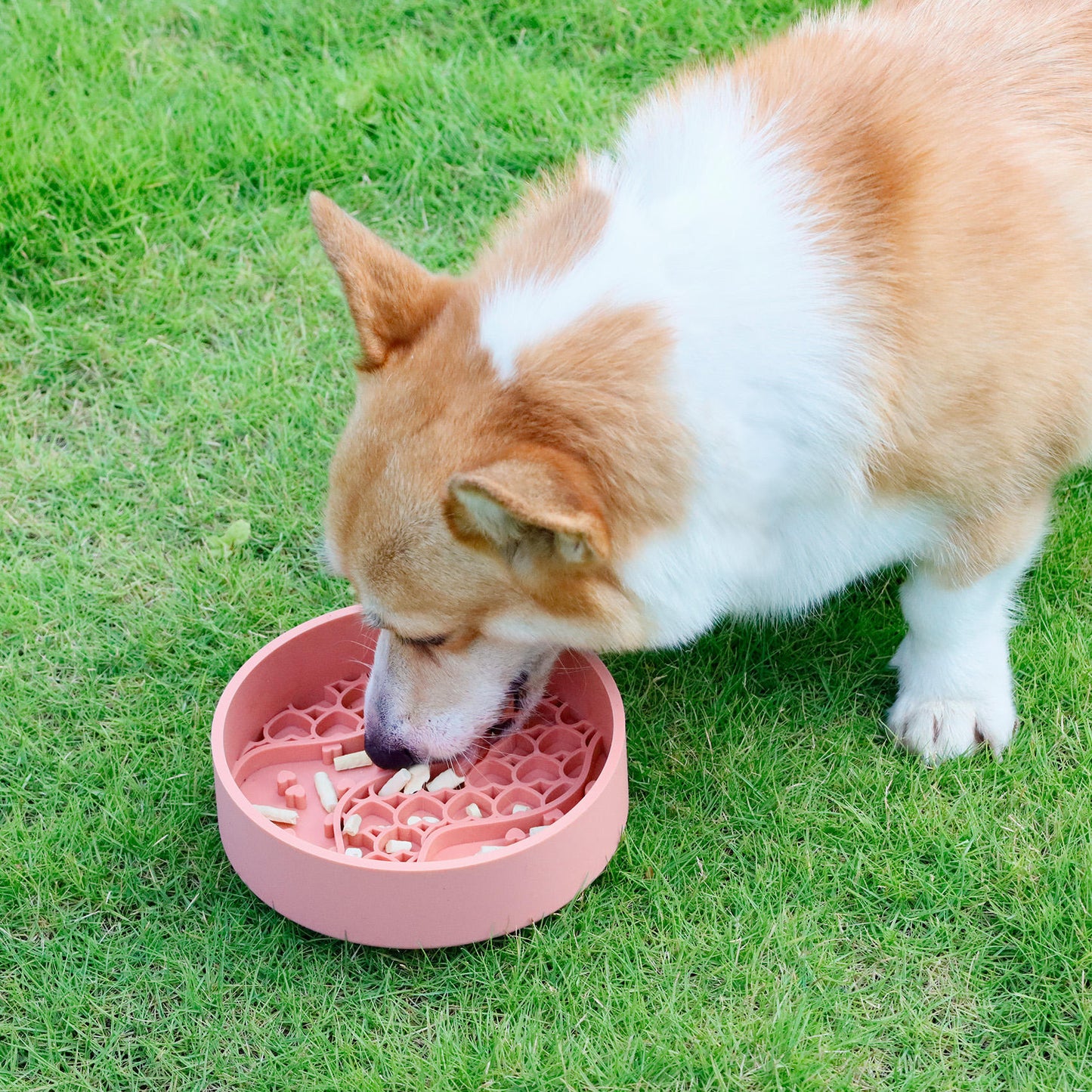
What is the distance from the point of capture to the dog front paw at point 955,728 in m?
3.01

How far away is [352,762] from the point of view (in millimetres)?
2887

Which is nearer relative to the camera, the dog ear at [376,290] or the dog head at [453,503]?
the dog head at [453,503]

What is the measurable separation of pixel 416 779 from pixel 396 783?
0.05m

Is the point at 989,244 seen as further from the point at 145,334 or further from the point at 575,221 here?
the point at 145,334

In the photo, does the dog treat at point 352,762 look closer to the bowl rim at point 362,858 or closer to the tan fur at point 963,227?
the bowl rim at point 362,858

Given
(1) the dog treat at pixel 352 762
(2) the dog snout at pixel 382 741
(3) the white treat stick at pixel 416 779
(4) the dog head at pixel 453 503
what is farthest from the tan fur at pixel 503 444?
(1) the dog treat at pixel 352 762

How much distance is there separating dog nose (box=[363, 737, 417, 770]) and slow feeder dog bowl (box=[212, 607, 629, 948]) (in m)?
0.07

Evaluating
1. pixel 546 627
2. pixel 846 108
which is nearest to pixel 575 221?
pixel 846 108

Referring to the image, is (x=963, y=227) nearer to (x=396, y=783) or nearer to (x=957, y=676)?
(x=957, y=676)

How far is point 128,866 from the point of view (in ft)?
9.25

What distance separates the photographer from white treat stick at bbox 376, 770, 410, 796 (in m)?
2.81

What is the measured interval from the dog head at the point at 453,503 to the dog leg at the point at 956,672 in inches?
36.3

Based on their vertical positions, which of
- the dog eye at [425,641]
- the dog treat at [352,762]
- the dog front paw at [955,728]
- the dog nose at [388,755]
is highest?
the dog eye at [425,641]

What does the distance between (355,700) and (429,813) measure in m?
0.43
